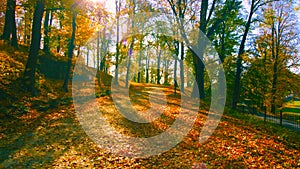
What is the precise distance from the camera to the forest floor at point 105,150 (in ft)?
18.4

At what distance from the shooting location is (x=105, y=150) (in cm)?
646

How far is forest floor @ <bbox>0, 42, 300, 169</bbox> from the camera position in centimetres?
562

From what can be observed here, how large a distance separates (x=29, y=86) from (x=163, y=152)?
9619 mm

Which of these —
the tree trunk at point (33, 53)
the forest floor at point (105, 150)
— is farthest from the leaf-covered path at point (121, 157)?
the tree trunk at point (33, 53)

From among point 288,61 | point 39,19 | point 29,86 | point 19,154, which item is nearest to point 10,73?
point 29,86

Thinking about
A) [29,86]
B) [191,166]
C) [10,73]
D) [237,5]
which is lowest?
[191,166]

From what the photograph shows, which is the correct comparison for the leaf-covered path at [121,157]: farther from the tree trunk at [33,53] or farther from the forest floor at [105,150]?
the tree trunk at [33,53]

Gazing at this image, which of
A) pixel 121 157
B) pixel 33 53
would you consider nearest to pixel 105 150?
pixel 121 157

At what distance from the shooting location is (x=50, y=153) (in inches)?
236

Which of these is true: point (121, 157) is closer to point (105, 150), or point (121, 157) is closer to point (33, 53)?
point (105, 150)

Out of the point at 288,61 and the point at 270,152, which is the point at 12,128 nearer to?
the point at 270,152

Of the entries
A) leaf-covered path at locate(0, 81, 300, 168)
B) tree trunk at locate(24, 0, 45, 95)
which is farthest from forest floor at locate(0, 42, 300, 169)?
tree trunk at locate(24, 0, 45, 95)

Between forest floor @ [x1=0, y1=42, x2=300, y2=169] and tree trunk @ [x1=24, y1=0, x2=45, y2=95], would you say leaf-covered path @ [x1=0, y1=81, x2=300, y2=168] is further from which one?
tree trunk @ [x1=24, y1=0, x2=45, y2=95]

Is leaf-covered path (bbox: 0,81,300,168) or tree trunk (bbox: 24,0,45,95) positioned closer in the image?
leaf-covered path (bbox: 0,81,300,168)
